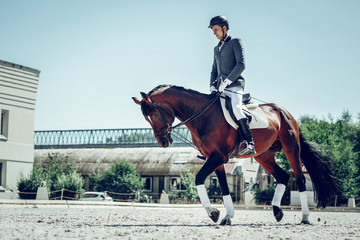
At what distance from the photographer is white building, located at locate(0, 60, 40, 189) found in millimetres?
28656

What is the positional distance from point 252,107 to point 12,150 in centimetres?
2241

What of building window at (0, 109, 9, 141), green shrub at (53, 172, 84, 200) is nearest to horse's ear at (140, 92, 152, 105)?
green shrub at (53, 172, 84, 200)

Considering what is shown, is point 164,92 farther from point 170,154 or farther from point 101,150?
point 101,150

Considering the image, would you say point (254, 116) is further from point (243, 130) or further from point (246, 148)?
point (246, 148)

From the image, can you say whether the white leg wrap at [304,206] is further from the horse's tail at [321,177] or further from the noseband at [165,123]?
the noseband at [165,123]

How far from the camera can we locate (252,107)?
10.0 metres

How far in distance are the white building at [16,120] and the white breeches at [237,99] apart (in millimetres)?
21718

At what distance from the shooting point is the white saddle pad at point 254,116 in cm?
932

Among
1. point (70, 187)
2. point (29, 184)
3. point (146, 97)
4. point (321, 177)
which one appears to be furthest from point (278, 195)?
point (29, 184)

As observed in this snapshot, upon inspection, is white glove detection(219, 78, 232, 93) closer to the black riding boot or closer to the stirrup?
the black riding boot

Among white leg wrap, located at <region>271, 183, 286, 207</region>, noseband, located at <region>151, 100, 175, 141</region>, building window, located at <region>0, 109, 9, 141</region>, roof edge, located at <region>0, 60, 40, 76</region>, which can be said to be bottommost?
white leg wrap, located at <region>271, 183, 286, 207</region>

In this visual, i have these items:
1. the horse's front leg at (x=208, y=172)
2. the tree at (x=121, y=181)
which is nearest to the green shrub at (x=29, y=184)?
the tree at (x=121, y=181)

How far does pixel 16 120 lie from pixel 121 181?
921 centimetres

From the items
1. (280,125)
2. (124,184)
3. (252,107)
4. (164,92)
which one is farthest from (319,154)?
(124,184)
